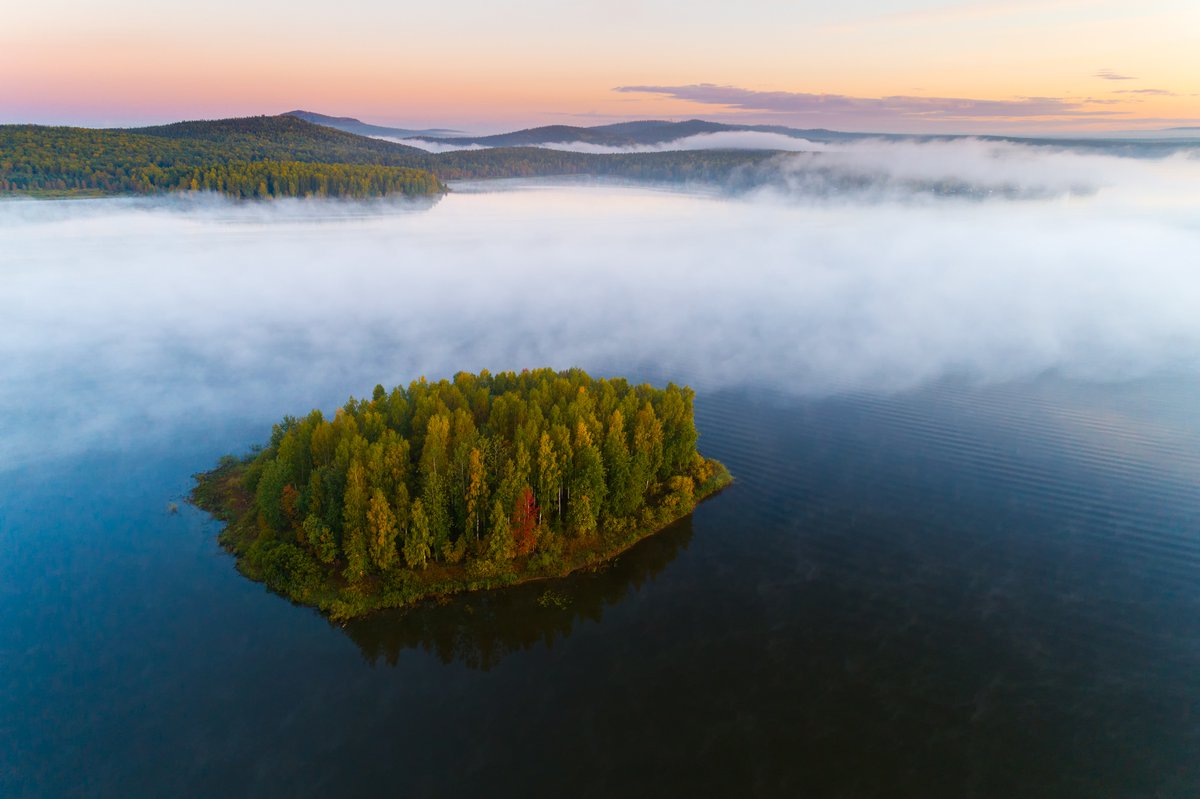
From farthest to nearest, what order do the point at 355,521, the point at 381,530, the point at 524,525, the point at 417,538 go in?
the point at 524,525 < the point at 417,538 < the point at 355,521 < the point at 381,530

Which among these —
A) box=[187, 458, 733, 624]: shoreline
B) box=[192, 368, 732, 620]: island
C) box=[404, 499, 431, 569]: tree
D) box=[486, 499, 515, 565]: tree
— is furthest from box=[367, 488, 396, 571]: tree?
box=[486, 499, 515, 565]: tree

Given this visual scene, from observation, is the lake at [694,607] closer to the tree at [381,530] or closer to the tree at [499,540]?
the tree at [499,540]

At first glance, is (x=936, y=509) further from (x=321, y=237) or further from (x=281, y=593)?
(x=321, y=237)

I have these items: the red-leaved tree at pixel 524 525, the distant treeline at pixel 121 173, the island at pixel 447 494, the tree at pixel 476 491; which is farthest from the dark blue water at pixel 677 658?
the distant treeline at pixel 121 173

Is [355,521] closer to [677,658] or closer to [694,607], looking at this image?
[677,658]

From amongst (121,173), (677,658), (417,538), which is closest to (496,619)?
(417,538)
